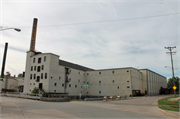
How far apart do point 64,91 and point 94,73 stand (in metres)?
16.5

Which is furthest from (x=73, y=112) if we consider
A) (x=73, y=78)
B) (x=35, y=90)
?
(x=73, y=78)

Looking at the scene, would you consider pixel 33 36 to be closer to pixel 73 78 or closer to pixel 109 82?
pixel 73 78

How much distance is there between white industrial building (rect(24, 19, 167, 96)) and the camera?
4638 cm

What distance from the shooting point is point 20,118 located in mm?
9570

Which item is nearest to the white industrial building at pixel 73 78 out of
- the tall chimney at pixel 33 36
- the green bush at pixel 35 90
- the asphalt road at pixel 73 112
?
the tall chimney at pixel 33 36

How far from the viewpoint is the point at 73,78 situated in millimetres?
55125

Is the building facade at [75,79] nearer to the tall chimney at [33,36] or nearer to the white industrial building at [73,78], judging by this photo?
the white industrial building at [73,78]

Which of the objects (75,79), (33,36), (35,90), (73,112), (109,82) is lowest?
(35,90)

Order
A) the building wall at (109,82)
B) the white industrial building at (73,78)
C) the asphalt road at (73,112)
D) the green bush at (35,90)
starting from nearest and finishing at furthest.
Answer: the asphalt road at (73,112) < the green bush at (35,90) < the white industrial building at (73,78) < the building wall at (109,82)

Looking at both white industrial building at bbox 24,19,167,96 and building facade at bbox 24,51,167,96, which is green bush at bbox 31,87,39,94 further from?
building facade at bbox 24,51,167,96

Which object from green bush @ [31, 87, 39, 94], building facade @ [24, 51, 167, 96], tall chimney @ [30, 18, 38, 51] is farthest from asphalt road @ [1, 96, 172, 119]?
tall chimney @ [30, 18, 38, 51]

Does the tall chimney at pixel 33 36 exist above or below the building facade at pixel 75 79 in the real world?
above

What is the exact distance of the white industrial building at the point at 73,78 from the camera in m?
46.4

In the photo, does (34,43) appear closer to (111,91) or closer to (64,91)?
(64,91)
